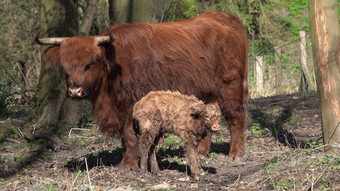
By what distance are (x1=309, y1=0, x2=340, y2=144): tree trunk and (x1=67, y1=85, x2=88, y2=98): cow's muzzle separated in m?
2.85

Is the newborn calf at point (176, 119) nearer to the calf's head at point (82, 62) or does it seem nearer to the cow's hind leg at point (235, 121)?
the calf's head at point (82, 62)

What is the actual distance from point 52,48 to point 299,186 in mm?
3576

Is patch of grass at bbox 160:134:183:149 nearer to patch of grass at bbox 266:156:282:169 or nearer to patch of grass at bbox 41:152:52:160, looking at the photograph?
patch of grass at bbox 41:152:52:160

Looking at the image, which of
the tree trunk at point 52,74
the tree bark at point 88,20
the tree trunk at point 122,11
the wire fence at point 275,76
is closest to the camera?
the tree trunk at point 52,74

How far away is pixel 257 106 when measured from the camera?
10539 mm

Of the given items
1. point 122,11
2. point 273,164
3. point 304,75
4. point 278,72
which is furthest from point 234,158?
point 278,72

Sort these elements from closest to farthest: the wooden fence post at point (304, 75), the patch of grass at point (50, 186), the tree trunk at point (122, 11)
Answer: the patch of grass at point (50, 186) < the tree trunk at point (122, 11) < the wooden fence post at point (304, 75)

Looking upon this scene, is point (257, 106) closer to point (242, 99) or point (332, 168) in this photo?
point (242, 99)

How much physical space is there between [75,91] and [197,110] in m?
1.46

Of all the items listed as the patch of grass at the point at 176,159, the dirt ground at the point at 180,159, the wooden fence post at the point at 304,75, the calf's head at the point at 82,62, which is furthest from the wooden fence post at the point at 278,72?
the calf's head at the point at 82,62

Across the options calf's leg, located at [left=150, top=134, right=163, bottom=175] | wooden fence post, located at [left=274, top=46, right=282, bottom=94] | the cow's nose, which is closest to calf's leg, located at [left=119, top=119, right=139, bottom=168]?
calf's leg, located at [left=150, top=134, right=163, bottom=175]

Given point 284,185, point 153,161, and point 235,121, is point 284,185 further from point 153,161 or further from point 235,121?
point 235,121

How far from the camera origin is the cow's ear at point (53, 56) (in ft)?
21.2

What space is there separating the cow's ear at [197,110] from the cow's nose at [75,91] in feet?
4.35
